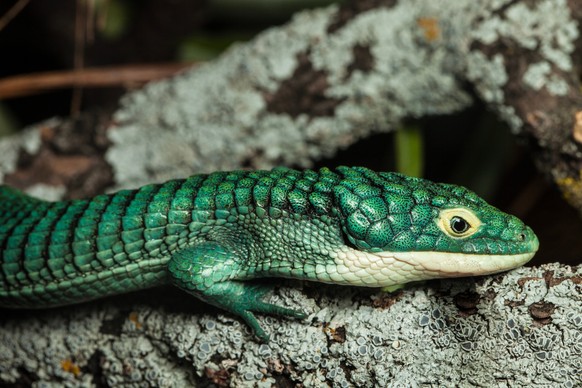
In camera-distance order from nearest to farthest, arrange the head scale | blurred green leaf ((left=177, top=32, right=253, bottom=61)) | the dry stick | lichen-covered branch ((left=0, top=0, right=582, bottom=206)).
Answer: the head scale → lichen-covered branch ((left=0, top=0, right=582, bottom=206)) → the dry stick → blurred green leaf ((left=177, top=32, right=253, bottom=61))

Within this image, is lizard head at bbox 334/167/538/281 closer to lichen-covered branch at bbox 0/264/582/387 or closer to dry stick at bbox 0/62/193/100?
lichen-covered branch at bbox 0/264/582/387

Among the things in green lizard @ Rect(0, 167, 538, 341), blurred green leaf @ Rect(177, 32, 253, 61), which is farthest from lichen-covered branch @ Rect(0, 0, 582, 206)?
green lizard @ Rect(0, 167, 538, 341)

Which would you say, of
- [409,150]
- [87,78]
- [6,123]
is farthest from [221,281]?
[6,123]

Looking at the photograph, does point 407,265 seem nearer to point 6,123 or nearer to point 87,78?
point 87,78

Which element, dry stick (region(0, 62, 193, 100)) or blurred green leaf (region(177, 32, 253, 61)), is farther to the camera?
blurred green leaf (region(177, 32, 253, 61))

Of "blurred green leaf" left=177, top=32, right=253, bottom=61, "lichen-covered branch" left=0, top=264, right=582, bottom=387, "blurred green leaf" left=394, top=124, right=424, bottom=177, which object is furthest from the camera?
"blurred green leaf" left=177, top=32, right=253, bottom=61

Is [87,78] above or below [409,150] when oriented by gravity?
above

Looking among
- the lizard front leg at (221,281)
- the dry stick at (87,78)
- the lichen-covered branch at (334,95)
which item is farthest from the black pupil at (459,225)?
the dry stick at (87,78)
